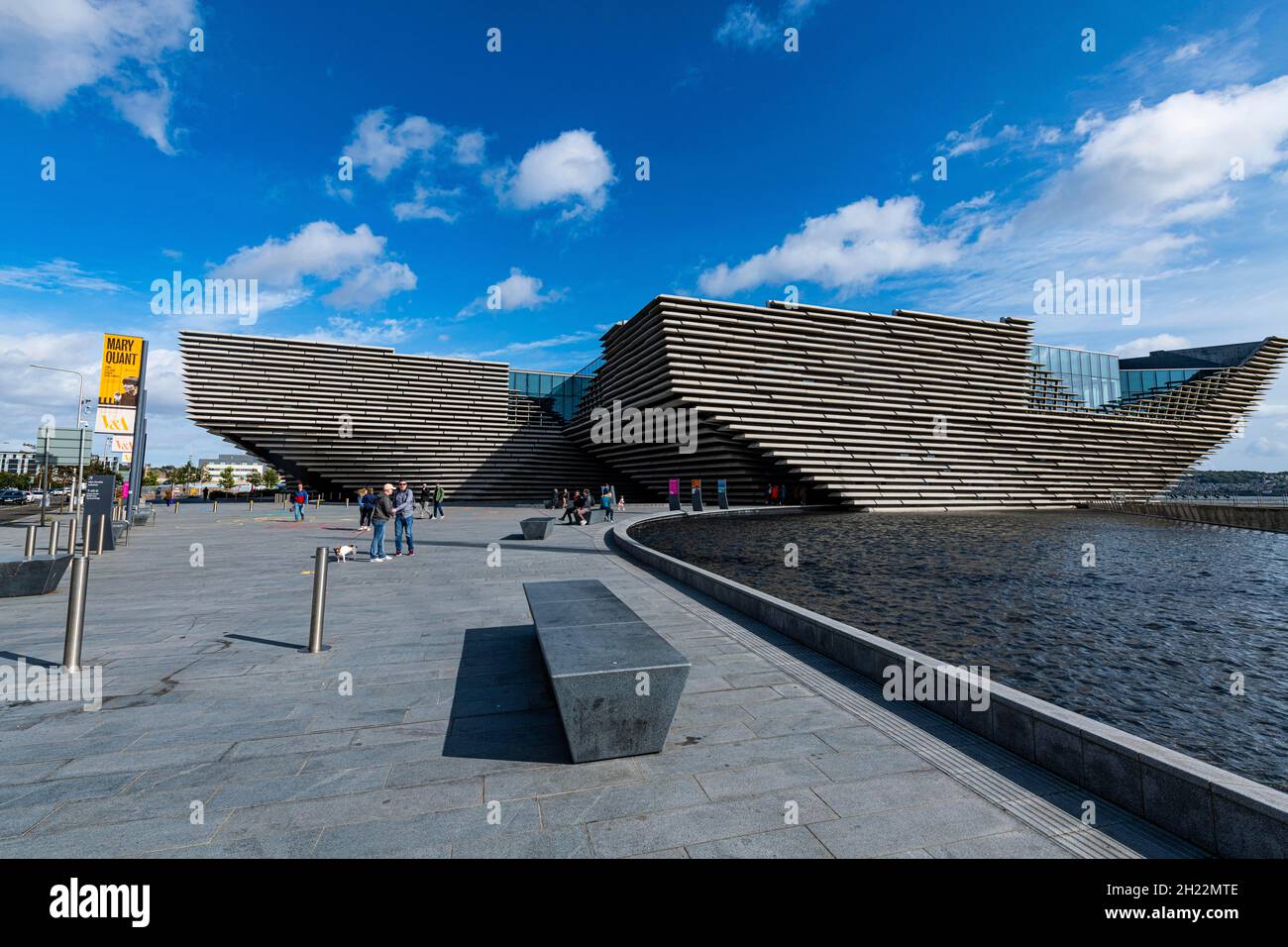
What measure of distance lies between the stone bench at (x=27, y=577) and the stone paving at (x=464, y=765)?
2.23m

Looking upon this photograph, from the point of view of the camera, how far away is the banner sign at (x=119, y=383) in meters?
16.8

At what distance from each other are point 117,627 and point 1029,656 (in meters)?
10.6

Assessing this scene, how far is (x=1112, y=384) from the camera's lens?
69500 mm

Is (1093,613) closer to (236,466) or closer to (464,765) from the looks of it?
(464,765)

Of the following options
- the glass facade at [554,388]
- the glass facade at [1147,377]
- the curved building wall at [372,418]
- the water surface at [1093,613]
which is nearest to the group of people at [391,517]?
the water surface at [1093,613]

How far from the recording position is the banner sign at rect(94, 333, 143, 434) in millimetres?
16844

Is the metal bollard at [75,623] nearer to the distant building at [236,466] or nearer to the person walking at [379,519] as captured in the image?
the person walking at [379,519]

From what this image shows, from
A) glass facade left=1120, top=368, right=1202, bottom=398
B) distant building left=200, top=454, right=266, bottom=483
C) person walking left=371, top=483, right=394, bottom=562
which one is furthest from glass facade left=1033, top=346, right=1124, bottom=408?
distant building left=200, top=454, right=266, bottom=483

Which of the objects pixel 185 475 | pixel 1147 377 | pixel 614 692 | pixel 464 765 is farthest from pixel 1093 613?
pixel 185 475

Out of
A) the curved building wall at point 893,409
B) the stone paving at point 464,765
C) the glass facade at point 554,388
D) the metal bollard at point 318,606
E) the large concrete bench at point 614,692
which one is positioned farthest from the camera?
the glass facade at point 554,388

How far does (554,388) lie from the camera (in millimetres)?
61219

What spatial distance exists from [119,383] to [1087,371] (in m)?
84.7
